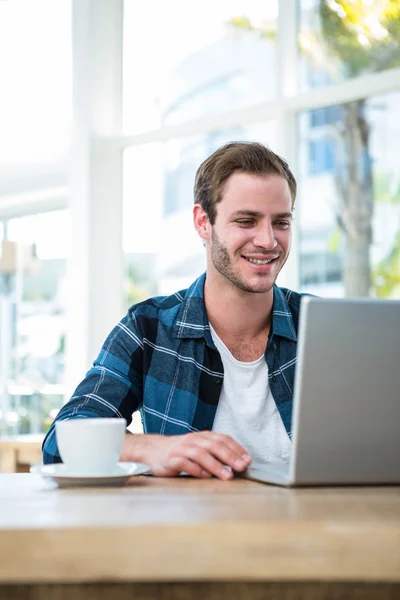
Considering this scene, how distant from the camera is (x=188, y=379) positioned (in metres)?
Result: 1.94

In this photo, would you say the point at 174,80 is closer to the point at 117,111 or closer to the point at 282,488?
the point at 117,111

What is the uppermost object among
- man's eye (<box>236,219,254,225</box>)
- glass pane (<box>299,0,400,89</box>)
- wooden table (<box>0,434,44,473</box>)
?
glass pane (<box>299,0,400,89</box>)

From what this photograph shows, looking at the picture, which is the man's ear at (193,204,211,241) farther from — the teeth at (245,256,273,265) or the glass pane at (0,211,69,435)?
the glass pane at (0,211,69,435)

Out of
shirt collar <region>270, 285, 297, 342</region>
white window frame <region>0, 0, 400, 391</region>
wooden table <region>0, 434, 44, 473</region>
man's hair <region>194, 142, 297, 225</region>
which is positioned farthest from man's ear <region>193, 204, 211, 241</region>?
white window frame <region>0, 0, 400, 391</region>

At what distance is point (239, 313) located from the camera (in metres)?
2.10

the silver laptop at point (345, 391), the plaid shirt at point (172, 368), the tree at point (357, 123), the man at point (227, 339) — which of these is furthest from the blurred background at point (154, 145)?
the silver laptop at point (345, 391)

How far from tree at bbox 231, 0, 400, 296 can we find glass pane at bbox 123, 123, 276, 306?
71 centimetres

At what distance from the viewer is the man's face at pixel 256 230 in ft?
6.71

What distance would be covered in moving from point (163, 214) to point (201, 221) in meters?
2.73

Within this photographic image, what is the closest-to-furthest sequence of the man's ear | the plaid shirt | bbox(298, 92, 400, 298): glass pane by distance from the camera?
1. the plaid shirt
2. the man's ear
3. bbox(298, 92, 400, 298): glass pane

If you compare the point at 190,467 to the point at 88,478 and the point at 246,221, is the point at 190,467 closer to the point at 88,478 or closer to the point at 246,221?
the point at 88,478

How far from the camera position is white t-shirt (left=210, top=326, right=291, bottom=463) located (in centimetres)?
193

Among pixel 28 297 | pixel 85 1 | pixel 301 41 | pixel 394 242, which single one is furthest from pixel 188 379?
pixel 28 297

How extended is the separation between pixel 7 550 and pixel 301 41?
392 centimetres
